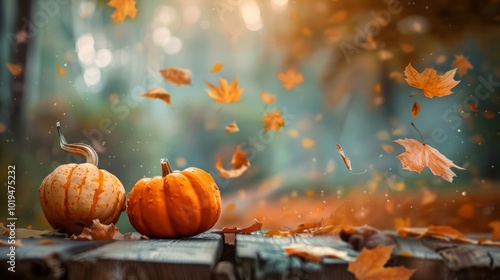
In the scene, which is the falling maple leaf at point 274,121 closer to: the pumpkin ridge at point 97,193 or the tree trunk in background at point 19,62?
the pumpkin ridge at point 97,193

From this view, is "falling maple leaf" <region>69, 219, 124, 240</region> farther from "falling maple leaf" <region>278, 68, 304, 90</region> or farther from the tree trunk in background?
"falling maple leaf" <region>278, 68, 304, 90</region>

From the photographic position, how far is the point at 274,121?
2500 mm

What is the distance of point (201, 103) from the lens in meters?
2.47

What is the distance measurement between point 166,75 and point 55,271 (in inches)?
51.3

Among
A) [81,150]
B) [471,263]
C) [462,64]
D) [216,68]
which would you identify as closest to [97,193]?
[81,150]

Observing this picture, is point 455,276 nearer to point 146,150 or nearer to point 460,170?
point 460,170

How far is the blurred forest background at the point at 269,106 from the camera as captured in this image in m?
2.42

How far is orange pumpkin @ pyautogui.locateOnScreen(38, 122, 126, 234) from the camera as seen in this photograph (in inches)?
74.2

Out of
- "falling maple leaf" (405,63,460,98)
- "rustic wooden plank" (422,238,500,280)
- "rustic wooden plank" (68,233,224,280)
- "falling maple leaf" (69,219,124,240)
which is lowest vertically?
"rustic wooden plank" (422,238,500,280)

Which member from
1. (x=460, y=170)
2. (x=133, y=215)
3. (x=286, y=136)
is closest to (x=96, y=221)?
(x=133, y=215)

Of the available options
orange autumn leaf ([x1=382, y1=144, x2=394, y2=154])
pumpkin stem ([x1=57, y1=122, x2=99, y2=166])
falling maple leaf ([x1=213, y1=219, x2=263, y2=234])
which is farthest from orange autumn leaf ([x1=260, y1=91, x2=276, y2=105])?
pumpkin stem ([x1=57, y1=122, x2=99, y2=166])

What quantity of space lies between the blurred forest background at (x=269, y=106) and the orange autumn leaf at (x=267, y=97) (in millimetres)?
29

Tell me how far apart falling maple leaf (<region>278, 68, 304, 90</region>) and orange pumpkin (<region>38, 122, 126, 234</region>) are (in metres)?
0.96

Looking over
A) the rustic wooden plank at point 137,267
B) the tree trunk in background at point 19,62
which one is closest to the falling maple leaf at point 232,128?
the tree trunk in background at point 19,62
